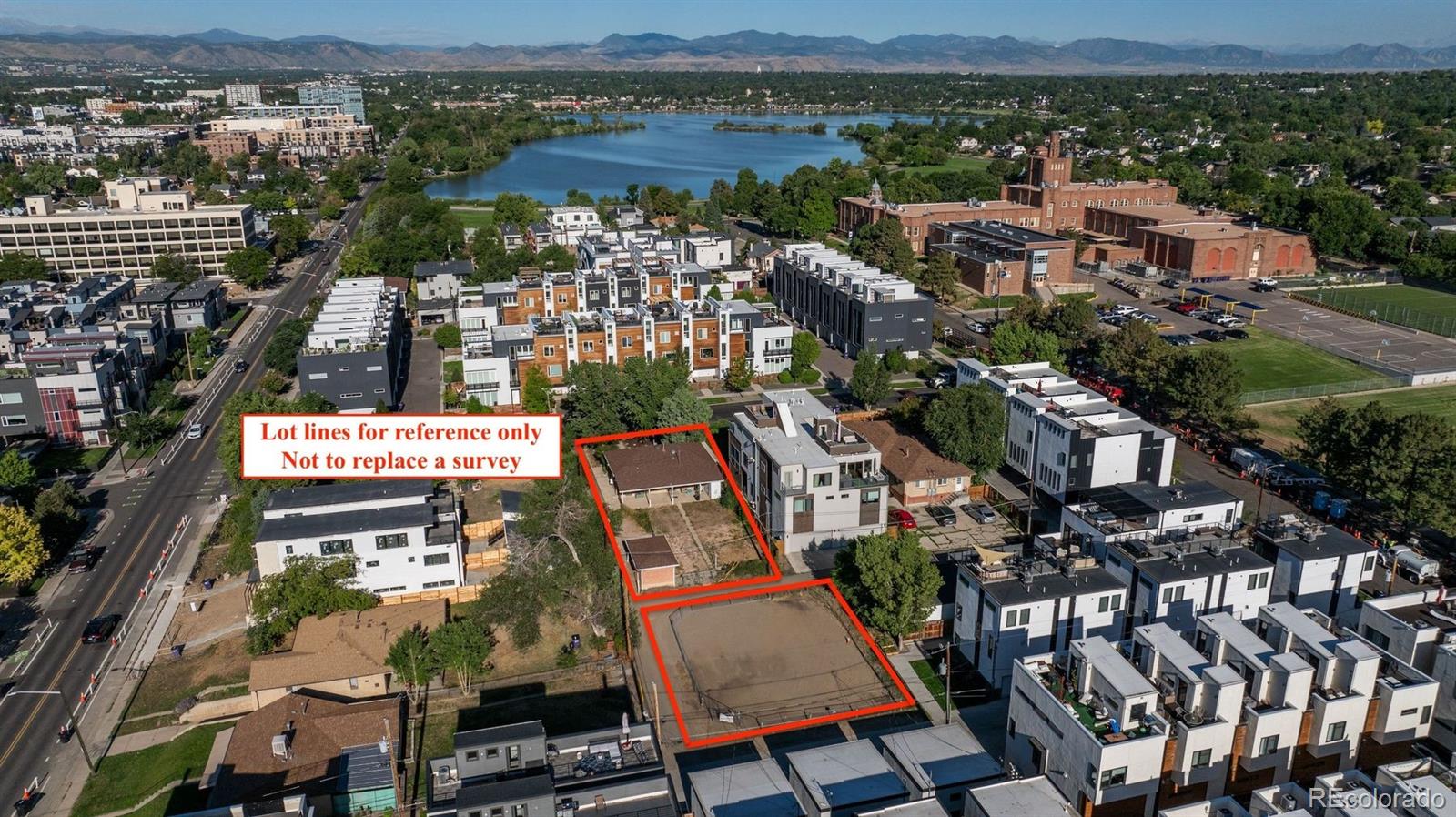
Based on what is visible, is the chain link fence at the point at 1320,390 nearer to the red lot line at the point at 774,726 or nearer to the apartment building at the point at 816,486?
the apartment building at the point at 816,486

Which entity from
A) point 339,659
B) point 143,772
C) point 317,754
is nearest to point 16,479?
point 143,772

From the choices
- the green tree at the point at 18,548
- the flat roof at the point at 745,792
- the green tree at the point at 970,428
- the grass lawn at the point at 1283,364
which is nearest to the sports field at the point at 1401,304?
the grass lawn at the point at 1283,364

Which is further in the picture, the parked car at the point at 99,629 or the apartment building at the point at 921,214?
the apartment building at the point at 921,214

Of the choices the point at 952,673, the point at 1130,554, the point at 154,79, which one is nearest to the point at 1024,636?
the point at 952,673

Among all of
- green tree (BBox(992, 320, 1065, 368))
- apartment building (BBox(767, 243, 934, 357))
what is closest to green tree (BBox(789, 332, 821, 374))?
apartment building (BBox(767, 243, 934, 357))

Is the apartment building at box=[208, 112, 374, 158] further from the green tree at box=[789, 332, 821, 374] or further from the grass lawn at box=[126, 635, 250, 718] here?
the grass lawn at box=[126, 635, 250, 718]

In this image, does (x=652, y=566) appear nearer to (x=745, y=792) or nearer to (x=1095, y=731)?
(x=745, y=792)
